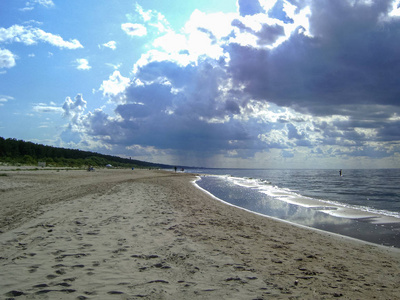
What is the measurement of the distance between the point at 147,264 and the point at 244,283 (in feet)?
7.09

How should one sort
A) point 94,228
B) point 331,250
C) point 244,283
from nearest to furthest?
point 244,283
point 331,250
point 94,228

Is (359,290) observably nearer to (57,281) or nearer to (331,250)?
(331,250)

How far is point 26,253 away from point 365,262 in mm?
8481

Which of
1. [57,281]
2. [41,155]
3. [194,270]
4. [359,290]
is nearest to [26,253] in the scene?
[57,281]

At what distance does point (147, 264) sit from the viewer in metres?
5.95

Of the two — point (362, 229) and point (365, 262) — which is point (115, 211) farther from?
point (362, 229)

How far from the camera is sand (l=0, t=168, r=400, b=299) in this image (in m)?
4.79

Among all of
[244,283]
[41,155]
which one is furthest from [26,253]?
[41,155]

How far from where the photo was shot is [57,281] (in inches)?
191

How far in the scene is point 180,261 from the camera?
6273mm

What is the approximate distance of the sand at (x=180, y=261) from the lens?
4.79 m

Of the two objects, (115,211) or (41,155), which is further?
(41,155)

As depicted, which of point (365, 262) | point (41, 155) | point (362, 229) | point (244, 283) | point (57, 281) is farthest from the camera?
point (41, 155)

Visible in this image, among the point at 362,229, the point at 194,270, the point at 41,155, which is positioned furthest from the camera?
the point at 41,155
